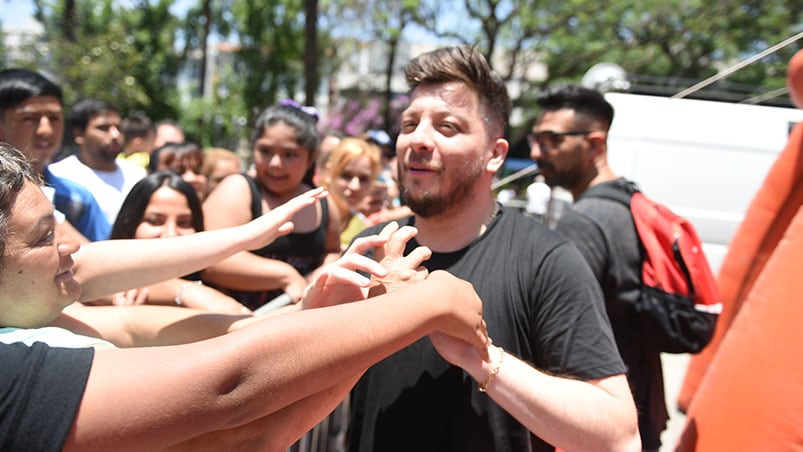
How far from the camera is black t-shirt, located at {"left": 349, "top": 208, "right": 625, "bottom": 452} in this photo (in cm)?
165

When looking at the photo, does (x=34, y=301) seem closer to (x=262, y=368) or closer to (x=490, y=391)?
(x=262, y=368)

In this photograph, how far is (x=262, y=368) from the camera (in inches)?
40.5

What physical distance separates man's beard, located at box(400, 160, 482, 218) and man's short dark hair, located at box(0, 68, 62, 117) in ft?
7.85

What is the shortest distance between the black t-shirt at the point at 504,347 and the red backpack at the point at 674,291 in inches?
33.6

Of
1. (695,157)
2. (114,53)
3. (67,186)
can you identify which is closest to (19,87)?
(67,186)

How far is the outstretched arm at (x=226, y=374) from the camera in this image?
986mm

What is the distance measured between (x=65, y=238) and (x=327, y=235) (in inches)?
80.4

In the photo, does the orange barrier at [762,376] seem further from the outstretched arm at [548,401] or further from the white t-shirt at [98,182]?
the white t-shirt at [98,182]

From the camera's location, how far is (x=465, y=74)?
1.91 m

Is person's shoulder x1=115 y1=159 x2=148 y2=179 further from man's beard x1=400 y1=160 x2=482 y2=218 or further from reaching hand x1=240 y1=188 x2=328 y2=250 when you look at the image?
man's beard x1=400 y1=160 x2=482 y2=218

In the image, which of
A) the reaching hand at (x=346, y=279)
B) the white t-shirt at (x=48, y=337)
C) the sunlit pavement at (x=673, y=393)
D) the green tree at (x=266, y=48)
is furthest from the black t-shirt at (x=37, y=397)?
the green tree at (x=266, y=48)

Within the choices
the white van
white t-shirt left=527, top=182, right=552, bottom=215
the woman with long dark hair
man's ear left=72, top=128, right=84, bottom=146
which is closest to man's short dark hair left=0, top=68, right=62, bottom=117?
the woman with long dark hair

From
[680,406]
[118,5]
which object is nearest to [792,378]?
[680,406]

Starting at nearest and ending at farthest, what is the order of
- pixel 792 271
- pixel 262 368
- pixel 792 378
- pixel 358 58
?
pixel 262 368 < pixel 792 378 < pixel 792 271 < pixel 358 58
